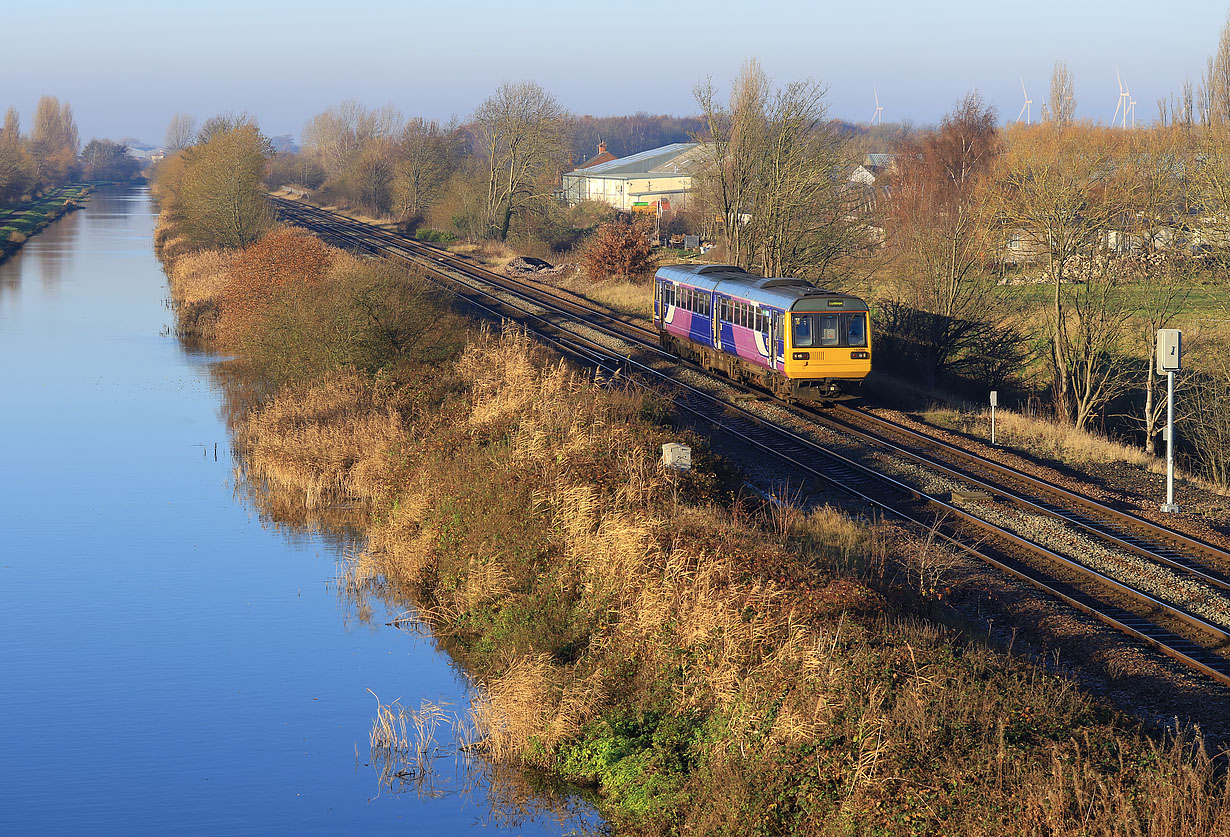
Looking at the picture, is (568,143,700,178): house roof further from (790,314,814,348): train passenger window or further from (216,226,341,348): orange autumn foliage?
(790,314,814,348): train passenger window

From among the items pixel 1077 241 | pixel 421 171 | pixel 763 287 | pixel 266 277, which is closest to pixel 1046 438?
pixel 763 287

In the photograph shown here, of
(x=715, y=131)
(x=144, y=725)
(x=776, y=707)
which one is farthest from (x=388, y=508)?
(x=715, y=131)

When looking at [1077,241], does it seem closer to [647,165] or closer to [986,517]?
[986,517]

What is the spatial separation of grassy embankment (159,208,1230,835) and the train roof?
554 cm

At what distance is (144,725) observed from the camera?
1318 centimetres

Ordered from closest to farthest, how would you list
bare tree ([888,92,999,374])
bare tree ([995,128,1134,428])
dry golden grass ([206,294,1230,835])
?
dry golden grass ([206,294,1230,835])
bare tree ([995,128,1134,428])
bare tree ([888,92,999,374])

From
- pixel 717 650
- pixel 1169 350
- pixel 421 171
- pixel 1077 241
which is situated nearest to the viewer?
pixel 717 650

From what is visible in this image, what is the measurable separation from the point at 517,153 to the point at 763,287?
49074mm

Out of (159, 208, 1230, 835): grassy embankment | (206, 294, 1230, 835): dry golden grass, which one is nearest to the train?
(159, 208, 1230, 835): grassy embankment

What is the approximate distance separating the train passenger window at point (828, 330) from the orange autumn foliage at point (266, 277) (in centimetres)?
1551

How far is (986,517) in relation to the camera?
58.4 ft

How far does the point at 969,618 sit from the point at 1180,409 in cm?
2067

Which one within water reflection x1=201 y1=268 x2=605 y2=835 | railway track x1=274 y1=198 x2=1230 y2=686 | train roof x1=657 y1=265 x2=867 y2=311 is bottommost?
water reflection x1=201 y1=268 x2=605 y2=835

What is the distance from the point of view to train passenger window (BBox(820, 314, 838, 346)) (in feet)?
83.8
